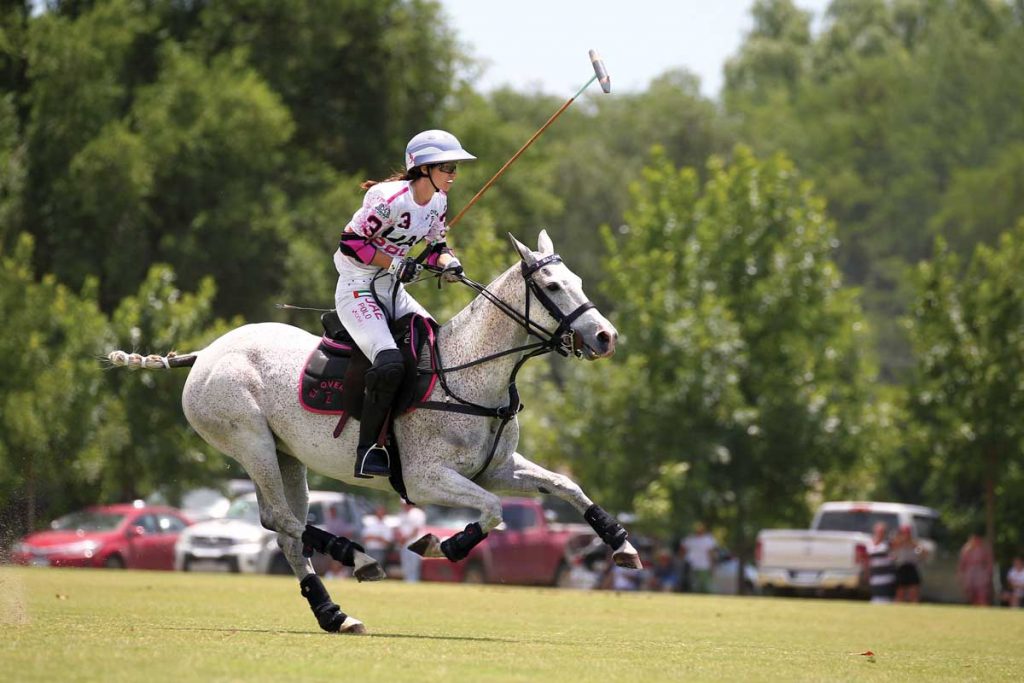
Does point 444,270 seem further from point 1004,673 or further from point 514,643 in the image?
point 1004,673

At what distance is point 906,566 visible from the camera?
29312 mm

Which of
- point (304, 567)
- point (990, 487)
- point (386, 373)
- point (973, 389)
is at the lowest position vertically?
point (990, 487)

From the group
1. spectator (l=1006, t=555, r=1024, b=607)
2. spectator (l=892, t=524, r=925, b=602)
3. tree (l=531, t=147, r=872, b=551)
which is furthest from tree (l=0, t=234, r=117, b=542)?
spectator (l=1006, t=555, r=1024, b=607)

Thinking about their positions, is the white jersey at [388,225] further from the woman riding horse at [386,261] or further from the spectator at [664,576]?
the spectator at [664,576]

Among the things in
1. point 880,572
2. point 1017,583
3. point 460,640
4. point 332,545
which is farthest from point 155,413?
point 460,640

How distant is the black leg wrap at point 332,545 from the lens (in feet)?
37.8

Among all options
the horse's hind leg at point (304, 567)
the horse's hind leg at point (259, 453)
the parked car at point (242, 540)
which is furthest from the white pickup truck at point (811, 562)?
the horse's hind leg at point (259, 453)

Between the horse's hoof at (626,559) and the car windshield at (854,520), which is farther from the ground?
the horse's hoof at (626,559)

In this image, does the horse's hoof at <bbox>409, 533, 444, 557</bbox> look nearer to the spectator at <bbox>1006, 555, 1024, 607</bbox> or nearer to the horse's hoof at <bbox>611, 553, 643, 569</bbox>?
the horse's hoof at <bbox>611, 553, 643, 569</bbox>

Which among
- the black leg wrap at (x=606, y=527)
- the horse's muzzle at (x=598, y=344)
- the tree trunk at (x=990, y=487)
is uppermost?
the horse's muzzle at (x=598, y=344)

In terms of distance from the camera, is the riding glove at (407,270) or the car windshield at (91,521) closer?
the riding glove at (407,270)

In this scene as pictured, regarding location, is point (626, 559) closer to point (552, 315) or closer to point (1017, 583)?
point (552, 315)

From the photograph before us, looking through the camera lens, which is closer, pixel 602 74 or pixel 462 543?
pixel 462 543

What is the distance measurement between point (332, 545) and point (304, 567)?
58 centimetres
